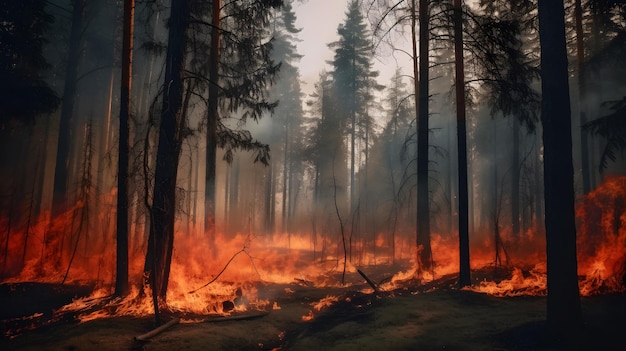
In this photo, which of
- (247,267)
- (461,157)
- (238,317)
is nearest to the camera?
(238,317)

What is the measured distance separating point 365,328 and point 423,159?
7.36m

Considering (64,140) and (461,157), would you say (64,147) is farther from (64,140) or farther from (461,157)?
(461,157)

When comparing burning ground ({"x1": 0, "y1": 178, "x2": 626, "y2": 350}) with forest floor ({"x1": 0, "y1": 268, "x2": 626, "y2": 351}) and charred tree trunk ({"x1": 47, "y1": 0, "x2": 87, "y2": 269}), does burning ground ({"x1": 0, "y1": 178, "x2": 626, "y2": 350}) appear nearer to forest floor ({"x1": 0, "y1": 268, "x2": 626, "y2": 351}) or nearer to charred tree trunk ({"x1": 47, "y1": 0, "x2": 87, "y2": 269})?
forest floor ({"x1": 0, "y1": 268, "x2": 626, "y2": 351})

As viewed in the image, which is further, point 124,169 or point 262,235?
point 262,235

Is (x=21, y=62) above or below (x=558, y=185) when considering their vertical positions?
above

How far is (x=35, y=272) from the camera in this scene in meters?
14.1

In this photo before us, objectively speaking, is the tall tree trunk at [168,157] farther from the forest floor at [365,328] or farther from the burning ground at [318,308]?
the forest floor at [365,328]

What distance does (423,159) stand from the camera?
43.7 ft

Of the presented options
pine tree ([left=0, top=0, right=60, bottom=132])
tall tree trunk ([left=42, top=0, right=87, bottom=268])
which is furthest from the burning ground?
pine tree ([left=0, top=0, right=60, bottom=132])

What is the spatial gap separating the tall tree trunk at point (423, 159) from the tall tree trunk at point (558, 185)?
6419mm

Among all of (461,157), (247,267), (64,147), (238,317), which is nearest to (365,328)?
(238,317)

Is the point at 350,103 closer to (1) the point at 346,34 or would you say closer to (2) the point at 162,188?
(1) the point at 346,34

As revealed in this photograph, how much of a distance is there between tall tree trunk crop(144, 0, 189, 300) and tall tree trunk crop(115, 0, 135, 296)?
108 cm

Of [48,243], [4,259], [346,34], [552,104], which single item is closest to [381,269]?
[552,104]
